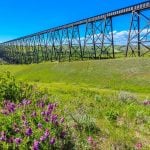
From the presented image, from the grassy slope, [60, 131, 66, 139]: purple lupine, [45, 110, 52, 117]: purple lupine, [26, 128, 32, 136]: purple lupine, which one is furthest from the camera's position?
the grassy slope

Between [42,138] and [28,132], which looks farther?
[28,132]

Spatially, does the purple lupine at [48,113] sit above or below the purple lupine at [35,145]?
above

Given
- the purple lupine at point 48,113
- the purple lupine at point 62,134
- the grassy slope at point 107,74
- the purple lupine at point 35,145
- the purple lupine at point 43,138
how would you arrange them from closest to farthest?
1. the purple lupine at point 35,145
2. the purple lupine at point 43,138
3. the purple lupine at point 62,134
4. the purple lupine at point 48,113
5. the grassy slope at point 107,74

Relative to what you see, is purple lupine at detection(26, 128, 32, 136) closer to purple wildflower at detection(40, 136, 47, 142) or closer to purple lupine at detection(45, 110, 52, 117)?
purple wildflower at detection(40, 136, 47, 142)

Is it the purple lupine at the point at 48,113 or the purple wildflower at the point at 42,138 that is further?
the purple lupine at the point at 48,113

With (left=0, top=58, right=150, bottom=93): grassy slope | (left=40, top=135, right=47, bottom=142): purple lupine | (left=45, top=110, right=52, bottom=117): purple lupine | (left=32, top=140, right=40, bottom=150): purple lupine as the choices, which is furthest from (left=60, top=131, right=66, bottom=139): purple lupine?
(left=0, top=58, right=150, bottom=93): grassy slope

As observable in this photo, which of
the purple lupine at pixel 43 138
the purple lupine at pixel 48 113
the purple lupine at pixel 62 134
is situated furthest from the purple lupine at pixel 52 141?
the purple lupine at pixel 48 113

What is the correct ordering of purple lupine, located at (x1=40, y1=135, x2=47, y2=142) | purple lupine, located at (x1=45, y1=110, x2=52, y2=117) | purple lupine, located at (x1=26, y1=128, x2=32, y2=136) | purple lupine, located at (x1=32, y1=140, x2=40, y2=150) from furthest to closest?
purple lupine, located at (x1=45, y1=110, x2=52, y2=117) < purple lupine, located at (x1=26, y1=128, x2=32, y2=136) < purple lupine, located at (x1=40, y1=135, x2=47, y2=142) < purple lupine, located at (x1=32, y1=140, x2=40, y2=150)

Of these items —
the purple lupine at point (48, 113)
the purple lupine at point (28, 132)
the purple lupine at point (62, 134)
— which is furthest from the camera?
the purple lupine at point (48, 113)

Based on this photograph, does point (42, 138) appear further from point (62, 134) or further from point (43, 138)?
point (62, 134)

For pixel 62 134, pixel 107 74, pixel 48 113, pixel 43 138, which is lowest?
pixel 107 74

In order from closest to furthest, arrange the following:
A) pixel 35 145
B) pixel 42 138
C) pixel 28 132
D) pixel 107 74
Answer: pixel 35 145 → pixel 42 138 → pixel 28 132 → pixel 107 74

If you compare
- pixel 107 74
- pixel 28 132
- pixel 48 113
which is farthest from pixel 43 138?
pixel 107 74

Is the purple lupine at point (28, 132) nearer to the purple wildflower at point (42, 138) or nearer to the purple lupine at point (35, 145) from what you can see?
the purple wildflower at point (42, 138)
